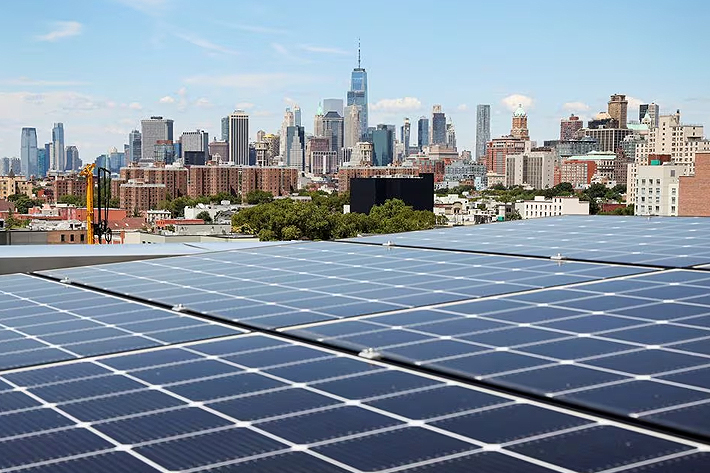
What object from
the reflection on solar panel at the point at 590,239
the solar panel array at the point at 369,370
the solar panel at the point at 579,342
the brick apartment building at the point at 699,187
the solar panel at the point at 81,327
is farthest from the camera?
the brick apartment building at the point at 699,187

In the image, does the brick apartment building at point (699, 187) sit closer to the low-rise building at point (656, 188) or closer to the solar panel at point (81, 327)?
the low-rise building at point (656, 188)

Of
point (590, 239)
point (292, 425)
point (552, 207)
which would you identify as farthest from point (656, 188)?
point (292, 425)

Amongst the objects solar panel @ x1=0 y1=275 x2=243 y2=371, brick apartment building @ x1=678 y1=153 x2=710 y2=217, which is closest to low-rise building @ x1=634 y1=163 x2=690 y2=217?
brick apartment building @ x1=678 y1=153 x2=710 y2=217

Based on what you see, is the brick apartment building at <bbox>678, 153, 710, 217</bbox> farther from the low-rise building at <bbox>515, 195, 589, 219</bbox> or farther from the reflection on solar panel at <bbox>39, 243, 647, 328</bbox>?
the low-rise building at <bbox>515, 195, 589, 219</bbox>

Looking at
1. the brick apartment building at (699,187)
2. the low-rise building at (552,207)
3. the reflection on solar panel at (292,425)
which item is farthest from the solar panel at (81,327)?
the low-rise building at (552,207)

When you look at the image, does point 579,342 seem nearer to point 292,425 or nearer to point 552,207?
point 292,425

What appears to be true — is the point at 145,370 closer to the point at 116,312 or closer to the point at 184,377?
the point at 184,377
